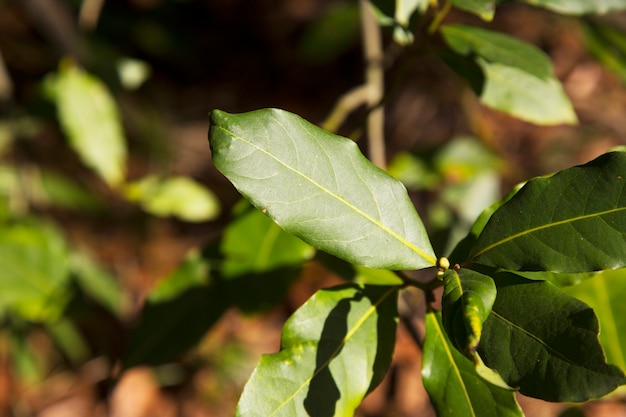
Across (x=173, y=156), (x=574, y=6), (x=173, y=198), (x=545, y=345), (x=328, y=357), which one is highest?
(x=574, y=6)

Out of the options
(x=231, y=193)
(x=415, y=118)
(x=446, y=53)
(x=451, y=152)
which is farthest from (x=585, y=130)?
(x=446, y=53)

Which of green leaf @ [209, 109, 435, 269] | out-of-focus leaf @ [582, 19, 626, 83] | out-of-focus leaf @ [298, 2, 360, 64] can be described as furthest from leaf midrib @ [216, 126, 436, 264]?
out-of-focus leaf @ [298, 2, 360, 64]

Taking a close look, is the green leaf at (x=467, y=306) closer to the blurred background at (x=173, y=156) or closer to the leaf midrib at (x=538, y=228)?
the leaf midrib at (x=538, y=228)

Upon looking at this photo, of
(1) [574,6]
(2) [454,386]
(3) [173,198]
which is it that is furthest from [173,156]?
(2) [454,386]

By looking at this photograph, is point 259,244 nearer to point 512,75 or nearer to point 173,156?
point 512,75

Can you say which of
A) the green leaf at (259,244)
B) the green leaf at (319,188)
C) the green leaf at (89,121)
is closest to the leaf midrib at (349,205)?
the green leaf at (319,188)

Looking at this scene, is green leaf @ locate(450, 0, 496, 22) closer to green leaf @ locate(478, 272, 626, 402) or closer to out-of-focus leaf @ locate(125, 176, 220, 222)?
green leaf @ locate(478, 272, 626, 402)
